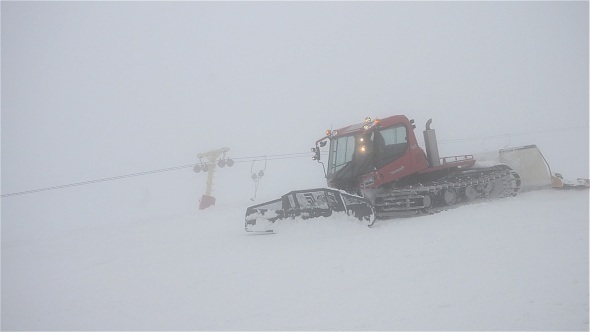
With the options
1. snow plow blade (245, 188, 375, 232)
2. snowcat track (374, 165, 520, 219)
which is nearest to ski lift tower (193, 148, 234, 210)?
snow plow blade (245, 188, 375, 232)

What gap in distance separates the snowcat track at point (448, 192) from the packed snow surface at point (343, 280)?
2.45ft

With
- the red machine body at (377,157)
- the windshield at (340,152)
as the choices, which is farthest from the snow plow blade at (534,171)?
the windshield at (340,152)

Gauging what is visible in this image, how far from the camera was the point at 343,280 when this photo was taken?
387cm

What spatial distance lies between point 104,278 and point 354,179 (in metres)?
6.24

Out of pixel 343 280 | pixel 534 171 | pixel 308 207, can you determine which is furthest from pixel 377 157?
pixel 534 171

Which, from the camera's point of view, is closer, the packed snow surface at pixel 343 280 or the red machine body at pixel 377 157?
the packed snow surface at pixel 343 280

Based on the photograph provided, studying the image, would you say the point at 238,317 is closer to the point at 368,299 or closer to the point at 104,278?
the point at 368,299

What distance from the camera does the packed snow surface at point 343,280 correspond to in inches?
112

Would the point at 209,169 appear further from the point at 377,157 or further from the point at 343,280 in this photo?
the point at 343,280

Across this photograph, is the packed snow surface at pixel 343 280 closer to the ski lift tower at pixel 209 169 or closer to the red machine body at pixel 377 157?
the red machine body at pixel 377 157

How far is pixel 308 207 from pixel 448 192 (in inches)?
160

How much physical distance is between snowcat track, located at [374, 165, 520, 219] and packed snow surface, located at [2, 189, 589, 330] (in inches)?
29.4

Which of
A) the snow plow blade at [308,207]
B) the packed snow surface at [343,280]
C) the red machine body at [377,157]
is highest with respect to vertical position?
the red machine body at [377,157]

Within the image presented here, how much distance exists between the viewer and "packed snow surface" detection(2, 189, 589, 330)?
284cm
